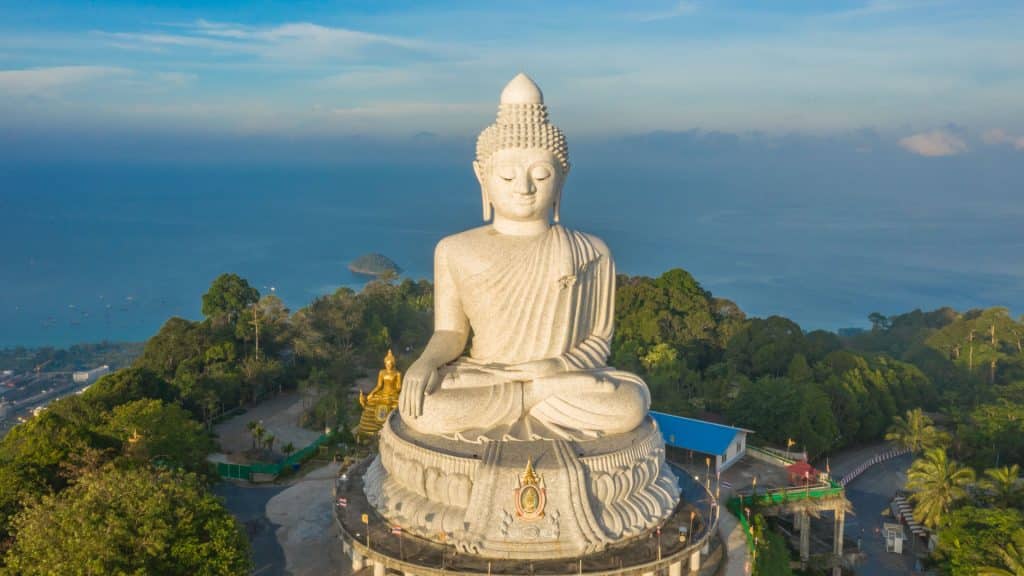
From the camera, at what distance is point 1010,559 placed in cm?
1277

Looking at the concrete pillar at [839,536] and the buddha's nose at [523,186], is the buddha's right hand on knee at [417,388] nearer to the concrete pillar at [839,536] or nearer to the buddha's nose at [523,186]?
the buddha's nose at [523,186]

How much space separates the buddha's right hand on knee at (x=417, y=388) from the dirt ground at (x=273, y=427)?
25.7ft

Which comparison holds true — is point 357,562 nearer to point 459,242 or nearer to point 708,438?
point 459,242

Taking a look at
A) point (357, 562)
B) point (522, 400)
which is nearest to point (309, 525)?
point (357, 562)

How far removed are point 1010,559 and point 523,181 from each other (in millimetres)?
8916

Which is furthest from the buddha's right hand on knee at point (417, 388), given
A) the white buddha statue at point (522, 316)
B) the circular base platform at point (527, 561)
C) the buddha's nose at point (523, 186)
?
the buddha's nose at point (523, 186)

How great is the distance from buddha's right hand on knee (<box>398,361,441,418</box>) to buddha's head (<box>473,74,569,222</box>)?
280 centimetres

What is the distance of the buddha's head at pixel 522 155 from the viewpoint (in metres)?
13.2

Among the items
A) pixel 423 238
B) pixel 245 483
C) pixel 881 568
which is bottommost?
pixel 423 238

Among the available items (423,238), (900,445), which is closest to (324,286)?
(423,238)

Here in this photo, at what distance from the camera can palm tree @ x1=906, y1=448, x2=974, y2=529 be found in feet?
52.5

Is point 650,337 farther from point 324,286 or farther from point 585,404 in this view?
point 324,286

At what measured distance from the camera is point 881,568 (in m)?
16.1

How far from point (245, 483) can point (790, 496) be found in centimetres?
989
